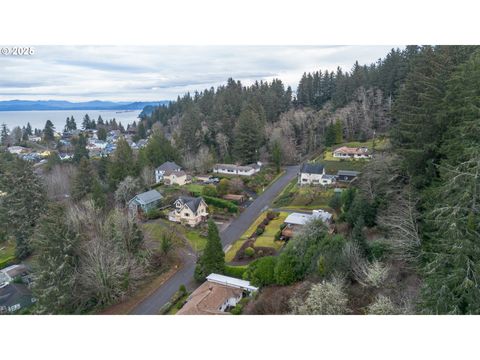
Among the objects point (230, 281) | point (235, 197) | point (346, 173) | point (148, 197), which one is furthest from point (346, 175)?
point (148, 197)

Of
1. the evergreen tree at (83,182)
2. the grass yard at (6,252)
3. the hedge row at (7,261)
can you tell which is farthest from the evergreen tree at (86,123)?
the hedge row at (7,261)

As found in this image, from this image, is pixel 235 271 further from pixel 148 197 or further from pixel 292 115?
pixel 292 115

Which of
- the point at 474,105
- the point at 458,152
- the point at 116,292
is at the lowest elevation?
the point at 116,292

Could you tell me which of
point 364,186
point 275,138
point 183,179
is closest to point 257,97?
point 275,138

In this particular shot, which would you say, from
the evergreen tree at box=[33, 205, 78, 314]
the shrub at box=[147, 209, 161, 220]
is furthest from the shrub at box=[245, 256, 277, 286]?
the shrub at box=[147, 209, 161, 220]

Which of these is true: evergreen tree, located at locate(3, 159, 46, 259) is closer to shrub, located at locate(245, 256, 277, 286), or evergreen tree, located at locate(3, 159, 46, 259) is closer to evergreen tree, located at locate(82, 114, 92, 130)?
shrub, located at locate(245, 256, 277, 286)

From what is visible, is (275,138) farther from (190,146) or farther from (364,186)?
(364,186)
